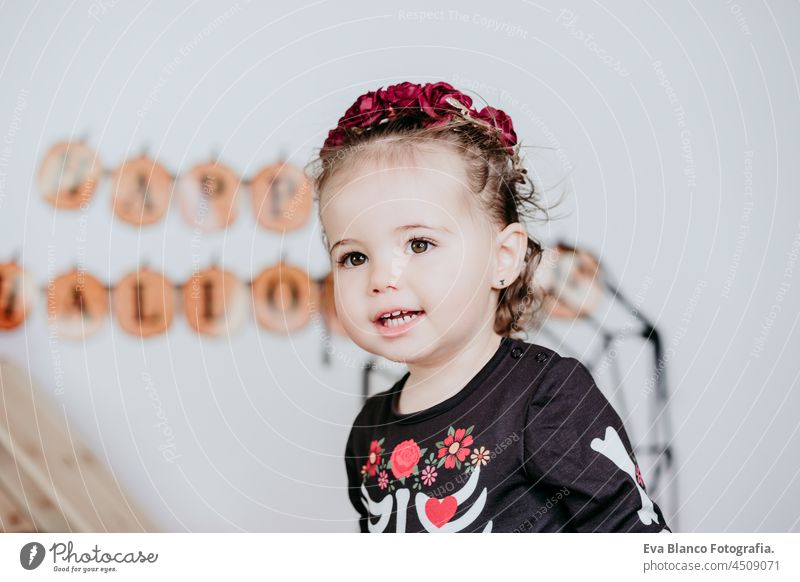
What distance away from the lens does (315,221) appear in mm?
1060

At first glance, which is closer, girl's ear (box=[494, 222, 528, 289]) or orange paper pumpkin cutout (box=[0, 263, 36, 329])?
girl's ear (box=[494, 222, 528, 289])

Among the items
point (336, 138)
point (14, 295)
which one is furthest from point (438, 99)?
point (14, 295)

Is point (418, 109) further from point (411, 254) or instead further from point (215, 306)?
point (215, 306)

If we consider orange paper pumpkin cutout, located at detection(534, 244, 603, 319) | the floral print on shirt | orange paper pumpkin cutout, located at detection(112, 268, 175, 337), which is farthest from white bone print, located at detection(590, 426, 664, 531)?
orange paper pumpkin cutout, located at detection(112, 268, 175, 337)

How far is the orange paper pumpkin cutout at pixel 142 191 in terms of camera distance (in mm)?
1072

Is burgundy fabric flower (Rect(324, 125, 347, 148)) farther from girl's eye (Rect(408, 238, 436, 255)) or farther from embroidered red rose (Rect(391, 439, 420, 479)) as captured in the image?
embroidered red rose (Rect(391, 439, 420, 479))

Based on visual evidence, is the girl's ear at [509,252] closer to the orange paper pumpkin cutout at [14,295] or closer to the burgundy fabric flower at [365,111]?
the burgundy fabric flower at [365,111]

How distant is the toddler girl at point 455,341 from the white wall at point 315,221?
12 centimetres

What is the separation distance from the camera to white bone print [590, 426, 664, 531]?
84 cm

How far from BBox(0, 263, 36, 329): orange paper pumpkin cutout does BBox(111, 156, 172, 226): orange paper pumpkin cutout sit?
0.49 ft

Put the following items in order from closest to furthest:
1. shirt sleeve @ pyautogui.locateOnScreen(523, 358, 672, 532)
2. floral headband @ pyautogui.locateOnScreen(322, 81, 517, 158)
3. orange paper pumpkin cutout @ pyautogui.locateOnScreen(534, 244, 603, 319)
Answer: shirt sleeve @ pyautogui.locateOnScreen(523, 358, 672, 532) < floral headband @ pyautogui.locateOnScreen(322, 81, 517, 158) < orange paper pumpkin cutout @ pyautogui.locateOnScreen(534, 244, 603, 319)
